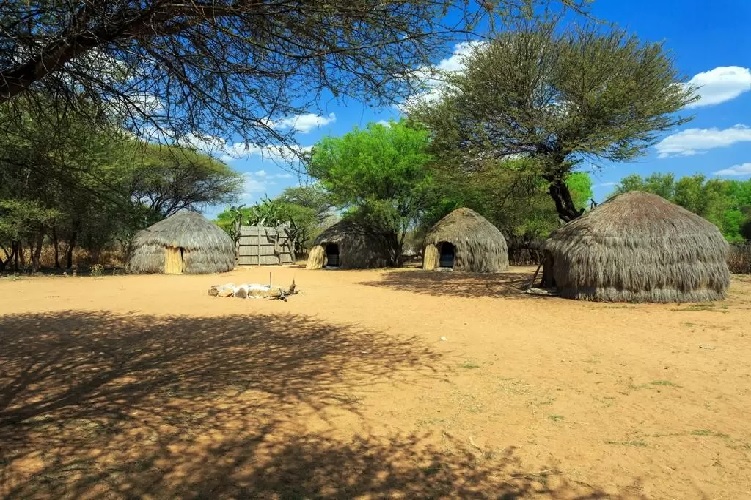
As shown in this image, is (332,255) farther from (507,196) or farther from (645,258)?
(645,258)

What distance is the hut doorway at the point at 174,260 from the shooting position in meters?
25.1

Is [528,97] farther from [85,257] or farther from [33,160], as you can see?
[85,257]

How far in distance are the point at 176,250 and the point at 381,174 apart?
36.1 ft

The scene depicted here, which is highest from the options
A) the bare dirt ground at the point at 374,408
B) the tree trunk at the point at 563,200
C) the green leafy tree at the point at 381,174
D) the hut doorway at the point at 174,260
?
the green leafy tree at the point at 381,174

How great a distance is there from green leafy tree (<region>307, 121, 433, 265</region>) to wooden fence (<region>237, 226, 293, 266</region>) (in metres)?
8.48

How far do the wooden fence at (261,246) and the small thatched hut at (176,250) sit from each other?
7.07 metres

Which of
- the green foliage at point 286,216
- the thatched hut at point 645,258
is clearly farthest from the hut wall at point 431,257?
the thatched hut at point 645,258

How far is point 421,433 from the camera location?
4309 mm

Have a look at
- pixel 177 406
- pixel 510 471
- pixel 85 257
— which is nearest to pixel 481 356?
pixel 510 471

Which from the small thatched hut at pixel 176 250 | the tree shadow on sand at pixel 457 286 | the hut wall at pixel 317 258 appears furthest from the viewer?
the hut wall at pixel 317 258

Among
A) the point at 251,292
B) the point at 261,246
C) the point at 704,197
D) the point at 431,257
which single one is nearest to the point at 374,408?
the point at 251,292

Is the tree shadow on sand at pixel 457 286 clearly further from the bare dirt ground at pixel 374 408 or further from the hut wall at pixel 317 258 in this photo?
the hut wall at pixel 317 258

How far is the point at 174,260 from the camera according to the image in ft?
82.9

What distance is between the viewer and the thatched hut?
13.0 m
